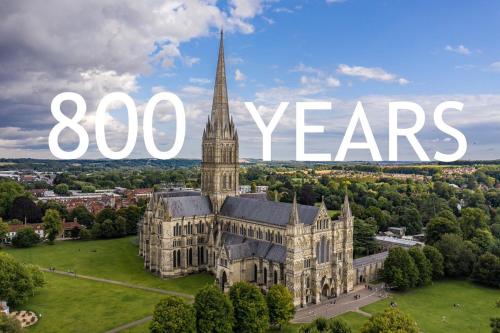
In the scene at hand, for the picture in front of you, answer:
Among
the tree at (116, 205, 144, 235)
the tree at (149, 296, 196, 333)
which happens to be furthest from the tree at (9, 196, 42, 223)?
the tree at (149, 296, 196, 333)

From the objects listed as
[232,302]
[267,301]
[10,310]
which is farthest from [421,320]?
[10,310]

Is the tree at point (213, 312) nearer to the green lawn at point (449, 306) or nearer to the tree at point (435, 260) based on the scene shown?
the green lawn at point (449, 306)

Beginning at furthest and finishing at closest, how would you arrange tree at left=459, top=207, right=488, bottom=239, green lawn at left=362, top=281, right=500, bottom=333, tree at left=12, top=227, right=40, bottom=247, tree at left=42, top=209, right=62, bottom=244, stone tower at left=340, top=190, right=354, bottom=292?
tree at left=42, top=209, right=62, bottom=244
tree at left=459, top=207, right=488, bottom=239
tree at left=12, top=227, right=40, bottom=247
stone tower at left=340, top=190, right=354, bottom=292
green lawn at left=362, top=281, right=500, bottom=333

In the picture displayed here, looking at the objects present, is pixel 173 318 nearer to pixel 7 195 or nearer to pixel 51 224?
pixel 51 224

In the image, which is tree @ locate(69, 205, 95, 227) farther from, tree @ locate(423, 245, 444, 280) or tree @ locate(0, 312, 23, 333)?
tree @ locate(423, 245, 444, 280)

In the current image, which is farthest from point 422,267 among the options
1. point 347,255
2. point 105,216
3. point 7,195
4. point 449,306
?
point 7,195

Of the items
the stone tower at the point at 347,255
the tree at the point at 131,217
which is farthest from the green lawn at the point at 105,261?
the stone tower at the point at 347,255

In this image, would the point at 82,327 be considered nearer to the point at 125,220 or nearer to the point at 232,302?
the point at 232,302
